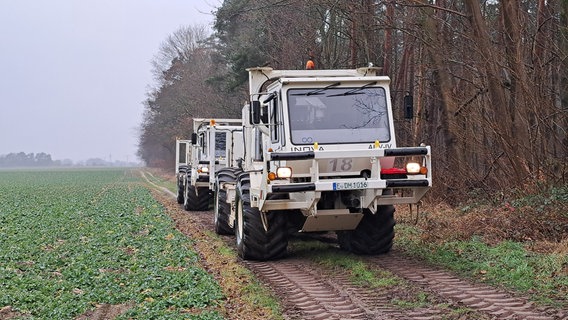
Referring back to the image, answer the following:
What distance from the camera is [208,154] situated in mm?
22875

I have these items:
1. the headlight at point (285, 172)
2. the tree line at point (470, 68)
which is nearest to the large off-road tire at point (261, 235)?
the headlight at point (285, 172)

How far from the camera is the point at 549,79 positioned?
15.6 metres

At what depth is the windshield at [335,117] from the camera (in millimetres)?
11430

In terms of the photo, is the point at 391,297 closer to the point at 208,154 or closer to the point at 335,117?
the point at 335,117

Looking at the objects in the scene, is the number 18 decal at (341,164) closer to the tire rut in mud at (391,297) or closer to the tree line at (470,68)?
the tire rut in mud at (391,297)

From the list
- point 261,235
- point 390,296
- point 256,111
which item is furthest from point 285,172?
point 390,296

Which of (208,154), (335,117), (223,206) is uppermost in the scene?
(335,117)

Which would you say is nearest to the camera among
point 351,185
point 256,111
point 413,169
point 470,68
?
point 351,185

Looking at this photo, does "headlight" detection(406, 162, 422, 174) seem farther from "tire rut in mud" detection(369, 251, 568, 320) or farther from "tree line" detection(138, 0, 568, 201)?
"tree line" detection(138, 0, 568, 201)

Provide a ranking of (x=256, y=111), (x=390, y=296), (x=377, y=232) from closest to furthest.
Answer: (x=390, y=296) < (x=256, y=111) < (x=377, y=232)

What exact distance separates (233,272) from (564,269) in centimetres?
481

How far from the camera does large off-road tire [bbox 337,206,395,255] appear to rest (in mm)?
12281

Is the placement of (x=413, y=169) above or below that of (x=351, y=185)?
above

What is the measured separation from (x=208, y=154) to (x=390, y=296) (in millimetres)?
14587
